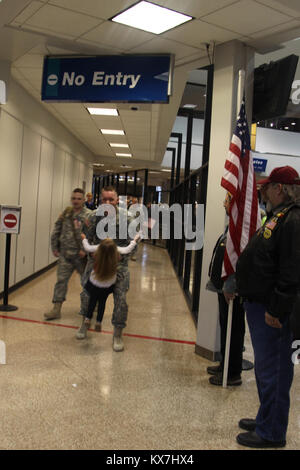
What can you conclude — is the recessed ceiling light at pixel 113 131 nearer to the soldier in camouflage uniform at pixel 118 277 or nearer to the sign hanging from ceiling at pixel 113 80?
the sign hanging from ceiling at pixel 113 80

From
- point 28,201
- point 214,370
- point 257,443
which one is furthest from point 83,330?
point 28,201

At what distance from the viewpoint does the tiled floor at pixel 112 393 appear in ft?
8.61

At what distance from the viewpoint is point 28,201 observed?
7.08 m

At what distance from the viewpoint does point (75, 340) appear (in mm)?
4500

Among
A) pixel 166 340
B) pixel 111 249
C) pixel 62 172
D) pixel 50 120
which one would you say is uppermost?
pixel 50 120

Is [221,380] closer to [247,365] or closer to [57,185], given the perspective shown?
[247,365]

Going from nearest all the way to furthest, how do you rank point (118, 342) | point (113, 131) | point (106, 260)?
point (106, 260)
point (118, 342)
point (113, 131)

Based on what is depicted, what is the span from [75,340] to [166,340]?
40.4 inches

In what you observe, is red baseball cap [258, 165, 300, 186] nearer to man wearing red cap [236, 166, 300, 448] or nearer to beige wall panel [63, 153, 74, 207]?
man wearing red cap [236, 166, 300, 448]

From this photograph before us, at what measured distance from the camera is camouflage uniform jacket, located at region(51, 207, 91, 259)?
5.29 m

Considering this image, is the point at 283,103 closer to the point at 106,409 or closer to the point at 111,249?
the point at 111,249

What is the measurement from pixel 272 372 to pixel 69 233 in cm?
339

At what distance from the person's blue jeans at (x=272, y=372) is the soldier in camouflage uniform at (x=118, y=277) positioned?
1985mm
